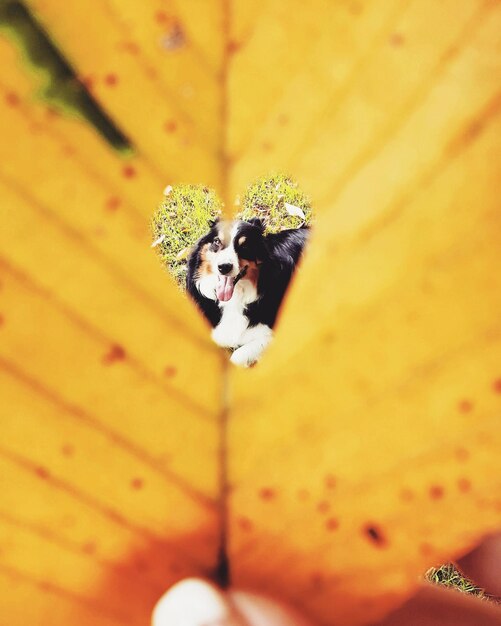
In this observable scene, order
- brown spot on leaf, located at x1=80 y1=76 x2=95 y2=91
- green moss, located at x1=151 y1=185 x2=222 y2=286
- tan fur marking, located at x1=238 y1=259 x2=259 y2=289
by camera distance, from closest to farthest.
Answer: brown spot on leaf, located at x1=80 y1=76 x2=95 y2=91 → green moss, located at x1=151 y1=185 x2=222 y2=286 → tan fur marking, located at x1=238 y1=259 x2=259 y2=289

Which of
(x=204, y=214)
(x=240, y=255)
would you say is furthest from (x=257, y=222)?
(x=204, y=214)

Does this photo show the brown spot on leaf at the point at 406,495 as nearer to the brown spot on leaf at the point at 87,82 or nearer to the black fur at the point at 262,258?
the brown spot on leaf at the point at 87,82

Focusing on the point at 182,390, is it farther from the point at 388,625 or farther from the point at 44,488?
the point at 388,625

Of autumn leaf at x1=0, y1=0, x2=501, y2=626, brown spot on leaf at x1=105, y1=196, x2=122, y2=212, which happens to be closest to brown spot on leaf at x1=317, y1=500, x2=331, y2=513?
autumn leaf at x1=0, y1=0, x2=501, y2=626

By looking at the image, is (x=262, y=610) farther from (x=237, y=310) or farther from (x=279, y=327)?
(x=237, y=310)

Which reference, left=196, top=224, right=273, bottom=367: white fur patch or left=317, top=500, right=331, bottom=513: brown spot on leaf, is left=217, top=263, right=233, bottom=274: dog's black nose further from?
left=317, top=500, right=331, bottom=513: brown spot on leaf

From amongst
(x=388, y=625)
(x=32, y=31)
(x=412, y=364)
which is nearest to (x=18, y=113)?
(x=32, y=31)
